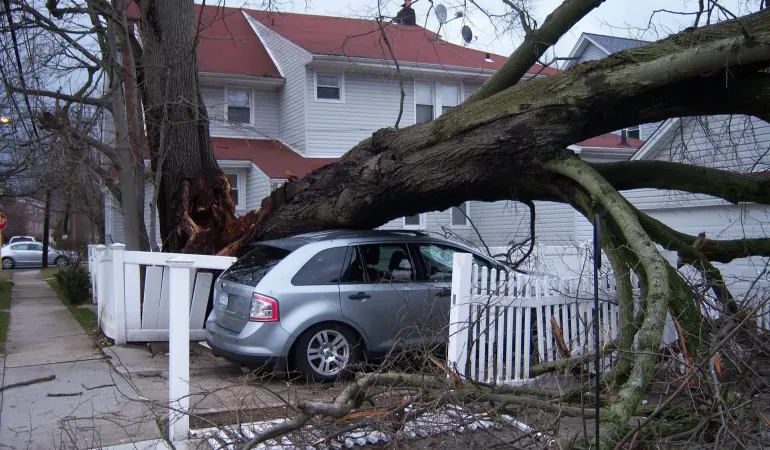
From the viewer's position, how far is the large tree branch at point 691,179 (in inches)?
282

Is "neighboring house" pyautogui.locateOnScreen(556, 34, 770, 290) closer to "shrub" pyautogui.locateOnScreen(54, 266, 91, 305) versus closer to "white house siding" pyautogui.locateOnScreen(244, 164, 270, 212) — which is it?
"white house siding" pyautogui.locateOnScreen(244, 164, 270, 212)

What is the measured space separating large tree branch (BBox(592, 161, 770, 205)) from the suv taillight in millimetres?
3711

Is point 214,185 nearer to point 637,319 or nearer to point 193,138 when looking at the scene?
point 193,138

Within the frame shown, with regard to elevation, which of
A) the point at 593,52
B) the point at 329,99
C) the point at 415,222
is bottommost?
the point at 415,222

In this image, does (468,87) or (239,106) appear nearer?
(239,106)

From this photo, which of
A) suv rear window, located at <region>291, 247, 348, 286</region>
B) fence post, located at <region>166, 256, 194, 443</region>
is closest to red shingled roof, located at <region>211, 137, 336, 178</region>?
suv rear window, located at <region>291, 247, 348, 286</region>

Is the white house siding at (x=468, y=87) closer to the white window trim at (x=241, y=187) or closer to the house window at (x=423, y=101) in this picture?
the house window at (x=423, y=101)

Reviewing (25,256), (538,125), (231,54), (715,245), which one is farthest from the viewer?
(25,256)

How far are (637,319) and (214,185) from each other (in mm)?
6728

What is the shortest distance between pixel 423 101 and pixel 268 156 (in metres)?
4.77

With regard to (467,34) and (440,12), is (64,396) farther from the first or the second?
(467,34)

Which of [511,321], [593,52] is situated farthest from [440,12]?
[593,52]

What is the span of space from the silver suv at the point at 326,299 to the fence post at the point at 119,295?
201cm

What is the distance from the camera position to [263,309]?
7.06 m
